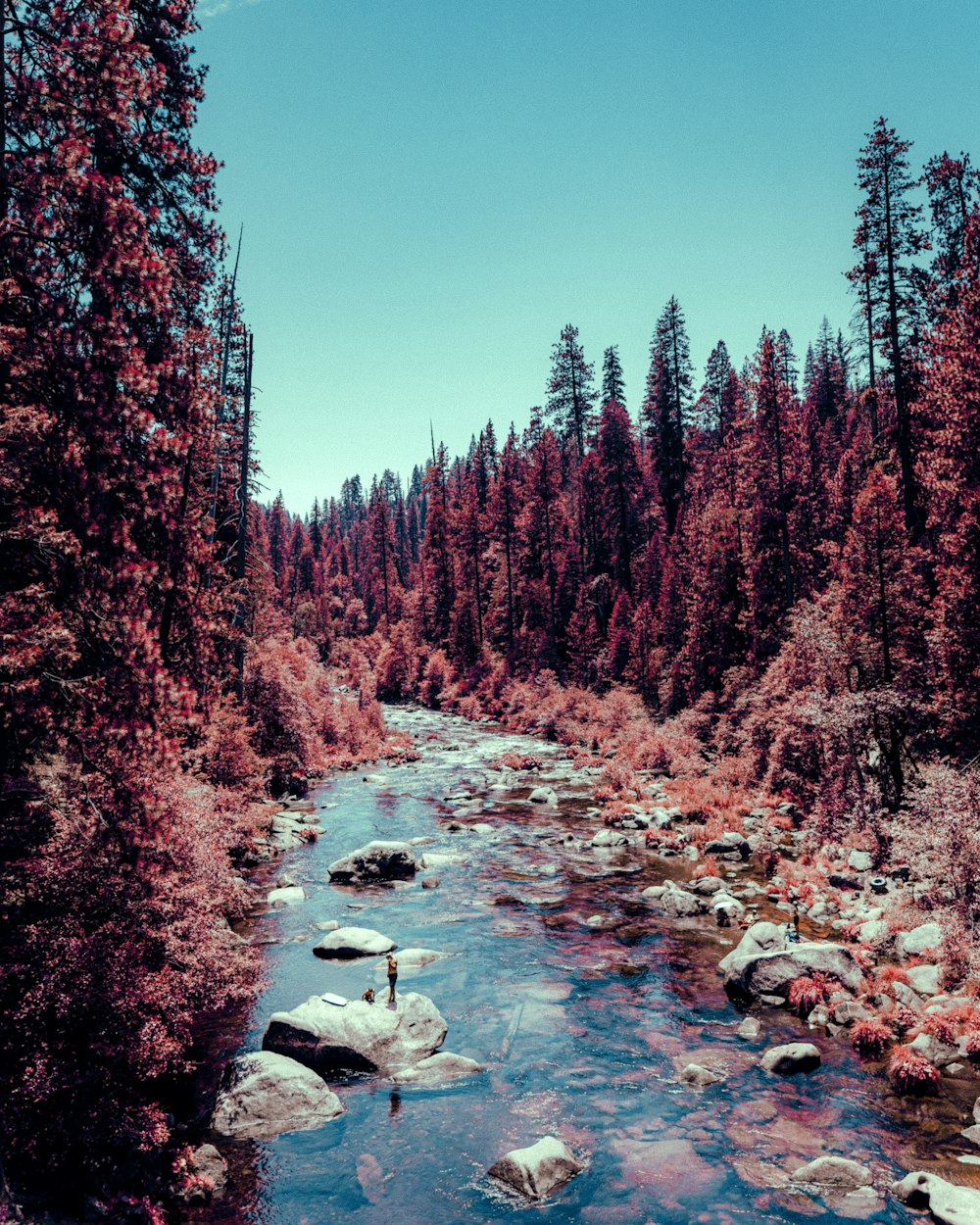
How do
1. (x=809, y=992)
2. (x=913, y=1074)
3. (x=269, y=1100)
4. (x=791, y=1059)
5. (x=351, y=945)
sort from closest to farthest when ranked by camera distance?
(x=269, y=1100) < (x=913, y=1074) < (x=791, y=1059) < (x=809, y=992) < (x=351, y=945)

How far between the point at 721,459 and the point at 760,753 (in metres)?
20.5

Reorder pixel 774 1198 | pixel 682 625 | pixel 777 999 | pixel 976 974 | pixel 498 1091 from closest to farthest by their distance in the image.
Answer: pixel 774 1198 → pixel 498 1091 → pixel 976 974 → pixel 777 999 → pixel 682 625

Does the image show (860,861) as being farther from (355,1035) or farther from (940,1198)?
(355,1035)

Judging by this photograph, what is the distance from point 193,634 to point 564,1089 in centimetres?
834

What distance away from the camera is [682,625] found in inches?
1524

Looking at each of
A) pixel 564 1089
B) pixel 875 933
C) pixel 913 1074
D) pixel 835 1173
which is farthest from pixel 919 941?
pixel 564 1089

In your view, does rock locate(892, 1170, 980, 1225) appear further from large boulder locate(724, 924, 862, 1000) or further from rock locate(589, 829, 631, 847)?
rock locate(589, 829, 631, 847)

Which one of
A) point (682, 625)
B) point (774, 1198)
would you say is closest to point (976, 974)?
point (774, 1198)

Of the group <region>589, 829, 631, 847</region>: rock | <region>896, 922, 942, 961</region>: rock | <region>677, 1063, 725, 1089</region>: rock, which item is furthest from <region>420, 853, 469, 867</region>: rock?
<region>896, 922, 942, 961</region>: rock

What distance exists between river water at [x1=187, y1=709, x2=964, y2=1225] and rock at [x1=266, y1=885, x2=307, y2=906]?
0.32 metres

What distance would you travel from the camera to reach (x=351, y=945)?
14.3 metres

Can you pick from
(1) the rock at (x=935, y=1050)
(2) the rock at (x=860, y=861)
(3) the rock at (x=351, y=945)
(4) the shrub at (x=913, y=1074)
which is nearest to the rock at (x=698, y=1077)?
(4) the shrub at (x=913, y=1074)

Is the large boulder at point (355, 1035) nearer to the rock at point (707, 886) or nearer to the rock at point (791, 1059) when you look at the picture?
the rock at point (791, 1059)

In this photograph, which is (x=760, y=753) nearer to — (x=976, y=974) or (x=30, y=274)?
(x=976, y=974)
